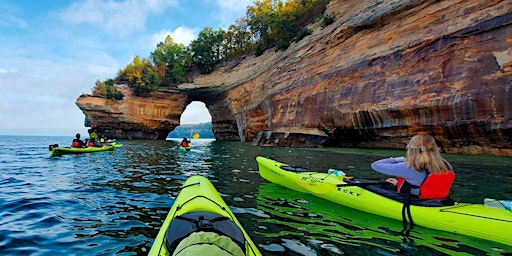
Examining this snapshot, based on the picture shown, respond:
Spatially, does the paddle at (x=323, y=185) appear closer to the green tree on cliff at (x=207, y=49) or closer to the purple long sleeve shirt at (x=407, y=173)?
the purple long sleeve shirt at (x=407, y=173)

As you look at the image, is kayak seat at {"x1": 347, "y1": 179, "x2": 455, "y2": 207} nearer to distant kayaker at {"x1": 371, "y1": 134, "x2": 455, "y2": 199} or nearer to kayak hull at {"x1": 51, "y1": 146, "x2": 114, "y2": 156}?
distant kayaker at {"x1": 371, "y1": 134, "x2": 455, "y2": 199}

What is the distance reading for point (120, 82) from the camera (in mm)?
41781

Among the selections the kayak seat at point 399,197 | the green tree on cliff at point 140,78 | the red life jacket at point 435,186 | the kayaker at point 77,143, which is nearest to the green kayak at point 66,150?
the kayaker at point 77,143

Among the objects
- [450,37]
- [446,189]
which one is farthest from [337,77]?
[446,189]

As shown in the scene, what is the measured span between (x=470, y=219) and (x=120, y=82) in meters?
45.1

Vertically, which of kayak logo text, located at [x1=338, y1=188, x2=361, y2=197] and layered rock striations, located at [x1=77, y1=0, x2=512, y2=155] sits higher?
layered rock striations, located at [x1=77, y1=0, x2=512, y2=155]

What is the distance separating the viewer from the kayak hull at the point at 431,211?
4211mm

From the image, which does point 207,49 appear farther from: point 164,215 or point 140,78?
point 164,215

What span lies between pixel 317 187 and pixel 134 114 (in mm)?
39244

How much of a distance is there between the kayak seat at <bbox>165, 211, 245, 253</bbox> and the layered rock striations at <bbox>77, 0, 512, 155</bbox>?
14.0 metres

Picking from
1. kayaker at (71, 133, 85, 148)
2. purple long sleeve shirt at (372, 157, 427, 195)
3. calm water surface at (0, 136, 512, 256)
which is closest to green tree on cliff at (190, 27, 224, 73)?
kayaker at (71, 133, 85, 148)

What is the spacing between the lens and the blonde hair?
4.87 m

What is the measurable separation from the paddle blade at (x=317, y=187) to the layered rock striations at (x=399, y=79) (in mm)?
10380

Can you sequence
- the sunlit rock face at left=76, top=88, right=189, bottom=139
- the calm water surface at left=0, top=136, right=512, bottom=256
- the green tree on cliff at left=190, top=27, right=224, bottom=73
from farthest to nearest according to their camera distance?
the green tree on cliff at left=190, top=27, right=224, bottom=73, the sunlit rock face at left=76, top=88, right=189, bottom=139, the calm water surface at left=0, top=136, right=512, bottom=256
